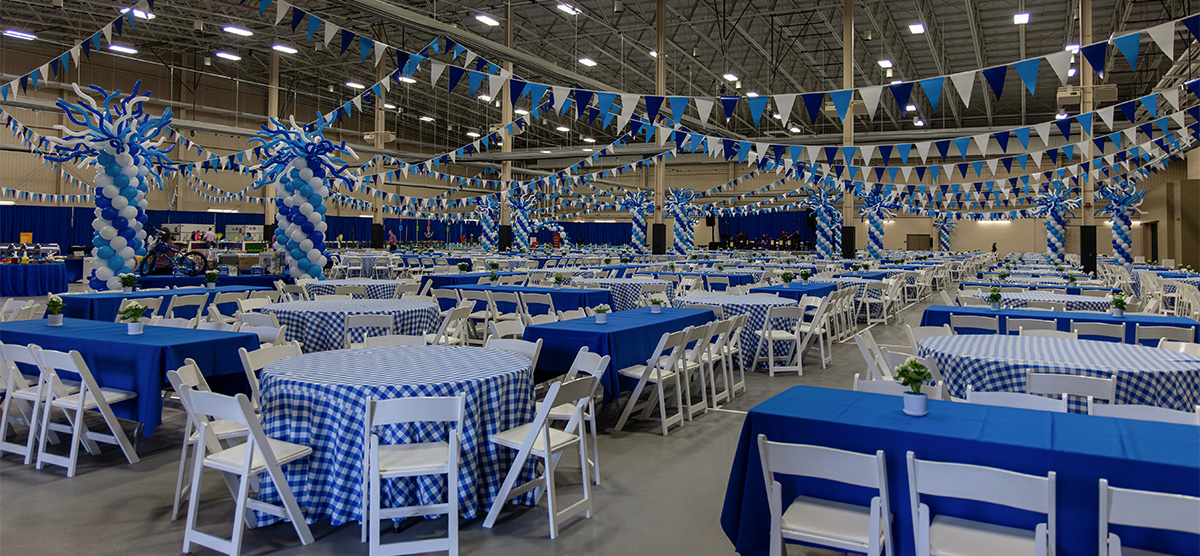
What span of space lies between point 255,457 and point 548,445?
1.19 metres

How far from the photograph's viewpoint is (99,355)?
4469mm

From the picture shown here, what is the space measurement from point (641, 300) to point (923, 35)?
15.2 meters

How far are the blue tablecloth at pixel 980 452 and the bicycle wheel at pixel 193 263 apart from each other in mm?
11776

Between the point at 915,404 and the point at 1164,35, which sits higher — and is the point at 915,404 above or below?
below

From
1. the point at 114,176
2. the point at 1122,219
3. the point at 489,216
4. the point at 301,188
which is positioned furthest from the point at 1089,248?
the point at 489,216

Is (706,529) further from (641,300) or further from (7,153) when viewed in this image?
(7,153)

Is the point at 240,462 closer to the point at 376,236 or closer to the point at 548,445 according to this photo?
the point at 548,445

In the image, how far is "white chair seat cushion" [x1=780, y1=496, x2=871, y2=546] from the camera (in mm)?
2414

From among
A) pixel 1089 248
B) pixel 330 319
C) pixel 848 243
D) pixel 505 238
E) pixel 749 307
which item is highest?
pixel 505 238

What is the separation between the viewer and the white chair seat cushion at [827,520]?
2414mm

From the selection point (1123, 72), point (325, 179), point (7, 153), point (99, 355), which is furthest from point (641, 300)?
point (7, 153)

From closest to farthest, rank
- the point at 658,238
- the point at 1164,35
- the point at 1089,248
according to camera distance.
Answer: the point at 1164,35, the point at 1089,248, the point at 658,238

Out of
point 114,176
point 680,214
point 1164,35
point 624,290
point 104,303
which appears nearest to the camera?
point 1164,35

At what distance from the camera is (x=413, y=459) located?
9.94 ft
